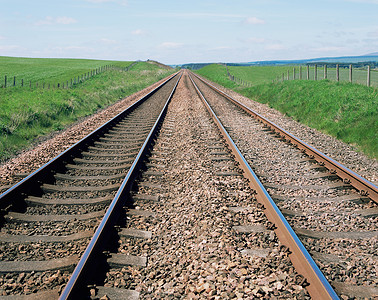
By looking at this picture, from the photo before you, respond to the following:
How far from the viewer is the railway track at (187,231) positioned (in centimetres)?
352

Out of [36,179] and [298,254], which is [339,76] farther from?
[298,254]

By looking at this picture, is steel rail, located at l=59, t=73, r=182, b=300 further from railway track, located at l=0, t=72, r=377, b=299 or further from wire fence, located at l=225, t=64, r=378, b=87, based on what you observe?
wire fence, located at l=225, t=64, r=378, b=87

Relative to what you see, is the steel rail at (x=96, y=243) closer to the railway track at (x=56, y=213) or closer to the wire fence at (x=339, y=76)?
the railway track at (x=56, y=213)

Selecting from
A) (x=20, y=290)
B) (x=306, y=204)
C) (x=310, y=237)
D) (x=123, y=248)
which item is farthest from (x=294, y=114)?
(x=20, y=290)

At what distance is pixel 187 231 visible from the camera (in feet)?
15.6

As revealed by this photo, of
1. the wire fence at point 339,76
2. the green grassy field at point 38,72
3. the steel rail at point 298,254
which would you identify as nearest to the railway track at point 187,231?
the steel rail at point 298,254

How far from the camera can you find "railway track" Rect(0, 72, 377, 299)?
352 cm

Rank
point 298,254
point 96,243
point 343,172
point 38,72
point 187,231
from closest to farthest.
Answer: point 298,254 < point 96,243 < point 187,231 < point 343,172 < point 38,72

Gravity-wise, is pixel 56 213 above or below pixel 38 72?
below

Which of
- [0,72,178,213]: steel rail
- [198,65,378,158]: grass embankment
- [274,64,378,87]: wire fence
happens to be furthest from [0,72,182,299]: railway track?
[274,64,378,87]: wire fence

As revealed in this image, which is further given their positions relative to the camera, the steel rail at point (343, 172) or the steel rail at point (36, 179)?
the steel rail at point (343, 172)

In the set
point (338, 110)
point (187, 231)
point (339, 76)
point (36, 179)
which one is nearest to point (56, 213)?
point (36, 179)

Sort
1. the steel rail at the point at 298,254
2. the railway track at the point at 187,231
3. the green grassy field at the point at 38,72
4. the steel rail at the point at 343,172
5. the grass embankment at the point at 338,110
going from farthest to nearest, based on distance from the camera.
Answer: the green grassy field at the point at 38,72
the grass embankment at the point at 338,110
the steel rail at the point at 343,172
the railway track at the point at 187,231
the steel rail at the point at 298,254

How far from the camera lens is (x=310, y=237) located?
14.7 ft
